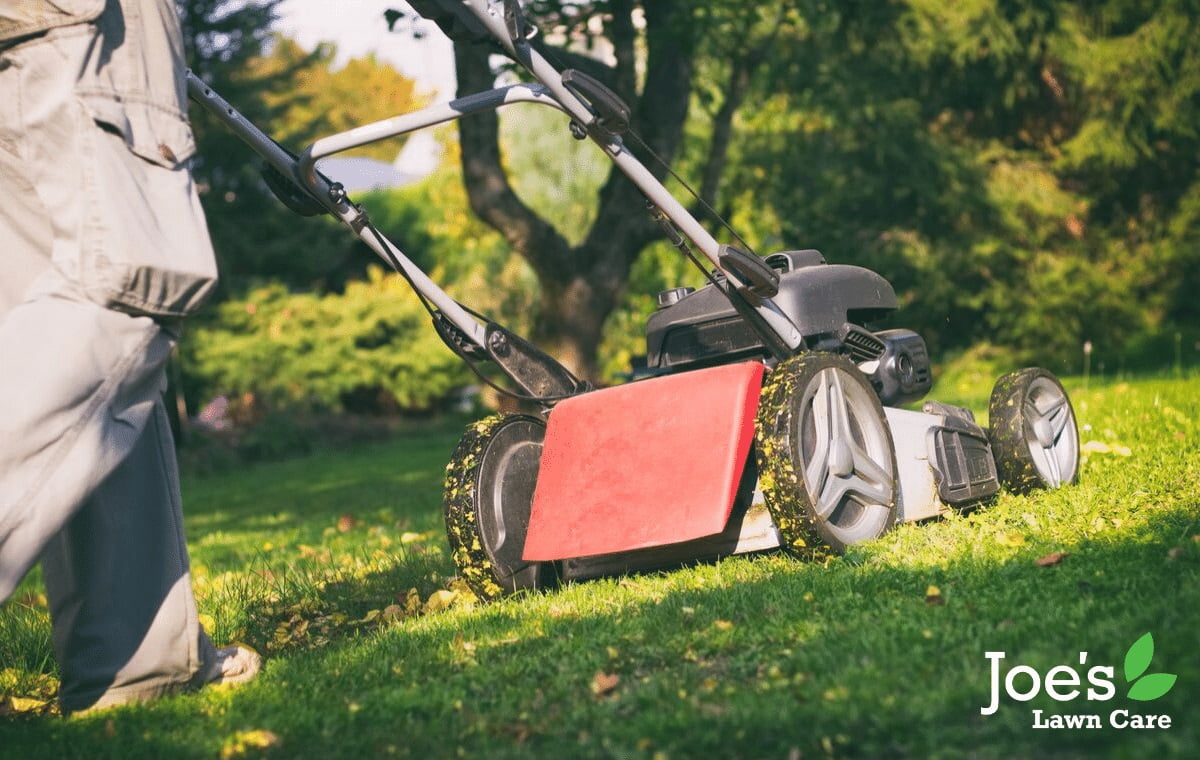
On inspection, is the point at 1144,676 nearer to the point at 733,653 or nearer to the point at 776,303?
the point at 733,653

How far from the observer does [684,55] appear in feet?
29.4

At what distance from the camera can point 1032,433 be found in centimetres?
491

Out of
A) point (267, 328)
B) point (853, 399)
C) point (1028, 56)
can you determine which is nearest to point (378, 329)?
point (267, 328)

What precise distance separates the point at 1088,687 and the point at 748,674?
0.69 m

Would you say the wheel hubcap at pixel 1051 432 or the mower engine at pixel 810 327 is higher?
the mower engine at pixel 810 327

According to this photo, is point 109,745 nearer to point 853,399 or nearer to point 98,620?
point 98,620

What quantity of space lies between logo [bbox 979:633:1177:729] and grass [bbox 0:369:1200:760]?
21mm

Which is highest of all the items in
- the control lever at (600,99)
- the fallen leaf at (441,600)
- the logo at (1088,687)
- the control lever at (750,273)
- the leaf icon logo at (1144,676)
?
the control lever at (600,99)

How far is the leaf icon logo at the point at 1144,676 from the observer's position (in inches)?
93.0

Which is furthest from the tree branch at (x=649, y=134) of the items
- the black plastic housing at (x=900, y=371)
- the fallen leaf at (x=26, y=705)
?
the fallen leaf at (x=26, y=705)

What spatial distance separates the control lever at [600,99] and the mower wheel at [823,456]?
2.81ft

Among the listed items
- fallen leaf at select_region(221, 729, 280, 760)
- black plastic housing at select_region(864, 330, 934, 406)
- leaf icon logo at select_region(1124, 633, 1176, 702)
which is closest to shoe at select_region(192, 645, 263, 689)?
fallen leaf at select_region(221, 729, 280, 760)

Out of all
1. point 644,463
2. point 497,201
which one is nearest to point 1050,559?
point 644,463

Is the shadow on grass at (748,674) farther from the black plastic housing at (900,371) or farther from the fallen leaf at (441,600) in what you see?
the black plastic housing at (900,371)
